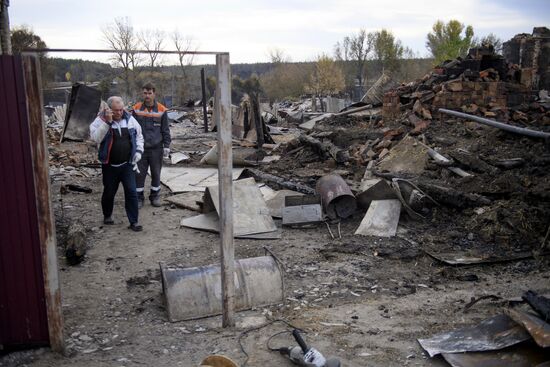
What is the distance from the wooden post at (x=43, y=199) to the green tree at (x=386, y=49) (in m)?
57.6

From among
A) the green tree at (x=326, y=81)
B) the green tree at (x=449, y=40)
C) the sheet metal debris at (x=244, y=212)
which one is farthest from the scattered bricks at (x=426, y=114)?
the green tree at (x=449, y=40)

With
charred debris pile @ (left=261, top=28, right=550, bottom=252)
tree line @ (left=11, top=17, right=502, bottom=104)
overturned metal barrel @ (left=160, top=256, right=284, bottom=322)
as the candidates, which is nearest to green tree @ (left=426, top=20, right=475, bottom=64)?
tree line @ (left=11, top=17, right=502, bottom=104)

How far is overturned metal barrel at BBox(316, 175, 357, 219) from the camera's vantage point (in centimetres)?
738

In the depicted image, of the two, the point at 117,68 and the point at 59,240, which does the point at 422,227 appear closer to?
the point at 59,240

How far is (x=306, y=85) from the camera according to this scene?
156 ft

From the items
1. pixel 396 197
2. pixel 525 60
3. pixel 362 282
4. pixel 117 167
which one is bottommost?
pixel 362 282

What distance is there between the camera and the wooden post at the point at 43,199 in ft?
10.8

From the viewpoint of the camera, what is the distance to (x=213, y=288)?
442 centimetres

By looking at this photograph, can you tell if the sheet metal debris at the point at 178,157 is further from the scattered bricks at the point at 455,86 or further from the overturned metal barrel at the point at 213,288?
the overturned metal barrel at the point at 213,288

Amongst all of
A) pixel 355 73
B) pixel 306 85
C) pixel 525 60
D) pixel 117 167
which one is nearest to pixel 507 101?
pixel 525 60

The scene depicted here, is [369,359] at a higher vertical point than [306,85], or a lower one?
lower

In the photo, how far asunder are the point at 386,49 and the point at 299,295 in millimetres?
58231

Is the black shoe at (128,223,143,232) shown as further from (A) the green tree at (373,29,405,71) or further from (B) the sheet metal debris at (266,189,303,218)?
(A) the green tree at (373,29,405,71)

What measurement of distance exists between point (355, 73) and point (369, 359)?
5690 centimetres
